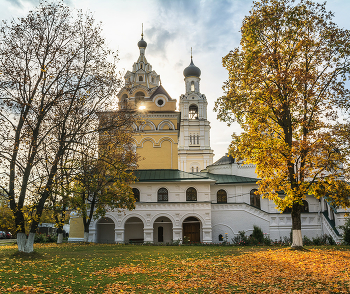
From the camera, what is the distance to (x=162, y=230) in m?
27.9

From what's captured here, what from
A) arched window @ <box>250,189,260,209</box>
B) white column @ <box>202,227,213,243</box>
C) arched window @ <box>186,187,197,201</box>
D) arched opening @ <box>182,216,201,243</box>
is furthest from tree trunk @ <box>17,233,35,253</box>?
arched window @ <box>250,189,260,209</box>

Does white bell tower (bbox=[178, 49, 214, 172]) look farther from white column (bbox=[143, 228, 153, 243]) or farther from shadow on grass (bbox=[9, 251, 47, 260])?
shadow on grass (bbox=[9, 251, 47, 260])

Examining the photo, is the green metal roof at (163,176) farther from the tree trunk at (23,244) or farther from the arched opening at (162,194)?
the tree trunk at (23,244)

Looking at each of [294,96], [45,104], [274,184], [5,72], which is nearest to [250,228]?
[274,184]

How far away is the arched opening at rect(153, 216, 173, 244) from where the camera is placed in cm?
2773

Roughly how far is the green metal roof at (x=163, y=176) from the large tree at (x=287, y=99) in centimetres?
1230

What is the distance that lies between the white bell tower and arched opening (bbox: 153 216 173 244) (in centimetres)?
3686

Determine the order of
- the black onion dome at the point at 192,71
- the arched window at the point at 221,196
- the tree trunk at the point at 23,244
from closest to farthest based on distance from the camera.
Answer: the tree trunk at the point at 23,244 < the arched window at the point at 221,196 < the black onion dome at the point at 192,71

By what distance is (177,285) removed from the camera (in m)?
7.23

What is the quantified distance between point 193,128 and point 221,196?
39570 mm

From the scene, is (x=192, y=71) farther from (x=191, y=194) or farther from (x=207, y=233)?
(x=207, y=233)

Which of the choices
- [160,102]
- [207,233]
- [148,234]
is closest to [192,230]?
[207,233]

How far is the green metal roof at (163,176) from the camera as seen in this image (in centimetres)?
2698

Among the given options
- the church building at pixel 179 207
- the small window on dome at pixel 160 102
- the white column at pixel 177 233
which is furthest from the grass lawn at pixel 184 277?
the small window on dome at pixel 160 102
